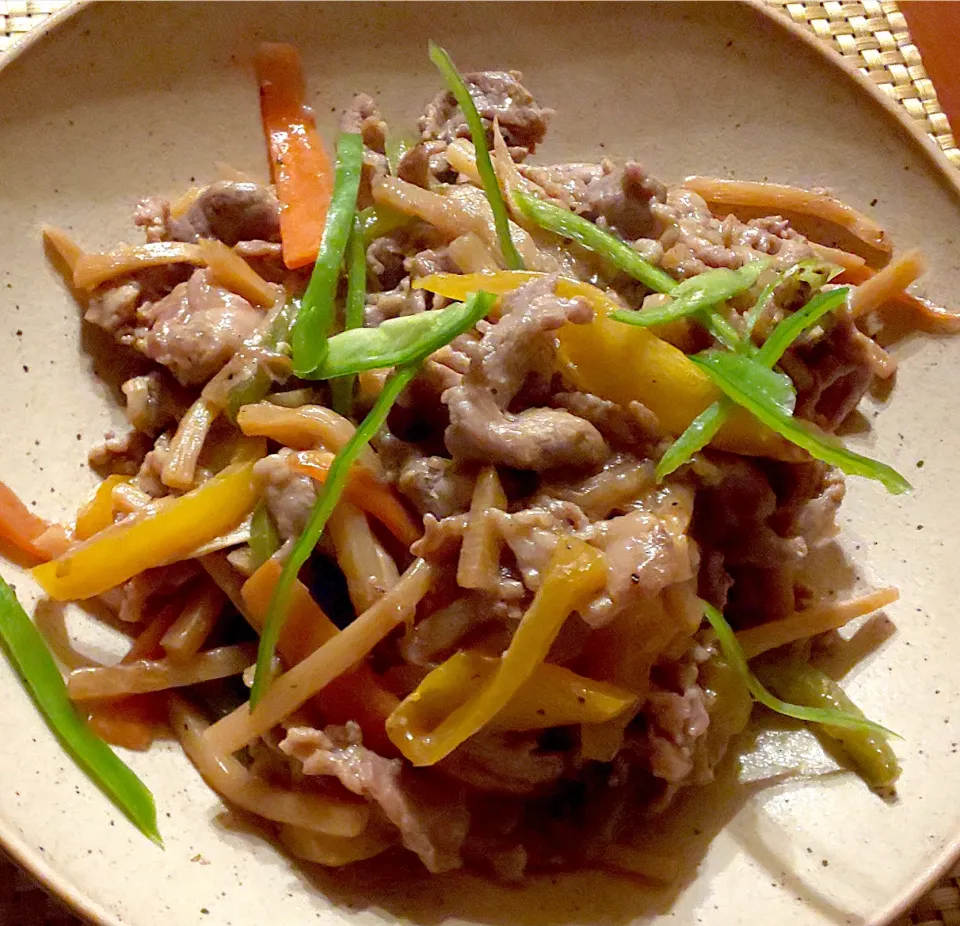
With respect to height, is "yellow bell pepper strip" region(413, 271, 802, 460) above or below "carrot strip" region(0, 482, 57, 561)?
above

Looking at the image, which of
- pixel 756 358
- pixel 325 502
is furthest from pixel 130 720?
pixel 756 358

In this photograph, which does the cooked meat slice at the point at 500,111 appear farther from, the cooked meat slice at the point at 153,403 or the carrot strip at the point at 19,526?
the carrot strip at the point at 19,526

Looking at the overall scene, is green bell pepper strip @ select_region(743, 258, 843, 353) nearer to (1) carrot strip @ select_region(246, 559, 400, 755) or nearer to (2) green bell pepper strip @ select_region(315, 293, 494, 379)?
(2) green bell pepper strip @ select_region(315, 293, 494, 379)

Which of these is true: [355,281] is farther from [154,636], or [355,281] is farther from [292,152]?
[154,636]

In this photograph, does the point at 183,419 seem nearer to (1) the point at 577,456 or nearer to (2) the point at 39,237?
(2) the point at 39,237

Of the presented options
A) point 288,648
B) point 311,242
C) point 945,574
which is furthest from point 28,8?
point 945,574

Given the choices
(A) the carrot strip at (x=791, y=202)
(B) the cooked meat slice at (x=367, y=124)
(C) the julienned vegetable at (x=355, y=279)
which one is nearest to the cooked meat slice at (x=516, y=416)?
(C) the julienned vegetable at (x=355, y=279)

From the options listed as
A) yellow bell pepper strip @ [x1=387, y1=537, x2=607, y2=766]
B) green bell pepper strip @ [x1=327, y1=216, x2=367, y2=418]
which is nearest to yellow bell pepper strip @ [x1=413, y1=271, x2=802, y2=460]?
yellow bell pepper strip @ [x1=387, y1=537, x2=607, y2=766]
